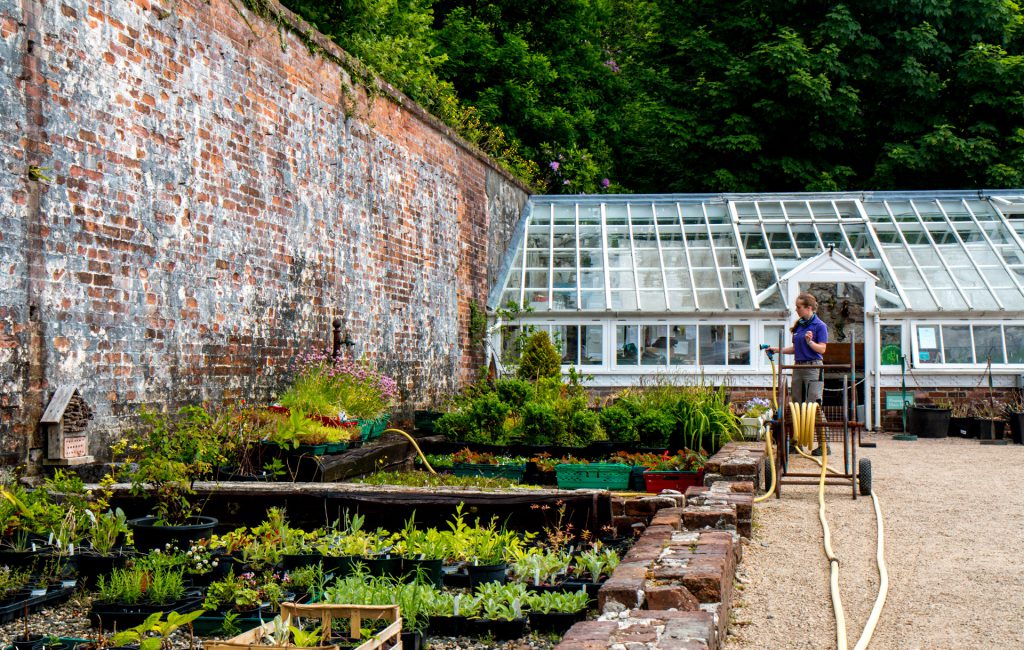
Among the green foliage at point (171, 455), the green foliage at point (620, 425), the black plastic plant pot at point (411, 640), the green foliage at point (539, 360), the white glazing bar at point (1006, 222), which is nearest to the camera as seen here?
the black plastic plant pot at point (411, 640)

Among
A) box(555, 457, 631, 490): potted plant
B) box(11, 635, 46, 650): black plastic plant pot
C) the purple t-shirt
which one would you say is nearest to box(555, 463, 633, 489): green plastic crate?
box(555, 457, 631, 490): potted plant

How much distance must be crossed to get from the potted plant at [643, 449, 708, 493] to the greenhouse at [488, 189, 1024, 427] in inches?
316

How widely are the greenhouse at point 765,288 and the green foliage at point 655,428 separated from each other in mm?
6723

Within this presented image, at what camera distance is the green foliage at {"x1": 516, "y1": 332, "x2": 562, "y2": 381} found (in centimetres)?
1542

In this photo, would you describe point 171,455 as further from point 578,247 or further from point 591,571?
point 578,247

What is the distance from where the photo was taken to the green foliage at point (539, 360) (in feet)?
50.6

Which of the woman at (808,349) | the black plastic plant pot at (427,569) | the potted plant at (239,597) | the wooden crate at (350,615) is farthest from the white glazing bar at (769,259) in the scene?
the wooden crate at (350,615)

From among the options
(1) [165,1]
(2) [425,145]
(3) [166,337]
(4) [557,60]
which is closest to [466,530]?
(3) [166,337]

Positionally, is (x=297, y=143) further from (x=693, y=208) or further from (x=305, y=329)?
(x=693, y=208)

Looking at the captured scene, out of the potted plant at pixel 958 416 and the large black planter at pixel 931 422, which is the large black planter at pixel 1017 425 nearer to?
the potted plant at pixel 958 416

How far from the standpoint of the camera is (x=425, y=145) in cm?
1420

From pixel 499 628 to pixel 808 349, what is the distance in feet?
20.7

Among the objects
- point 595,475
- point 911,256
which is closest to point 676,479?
point 595,475

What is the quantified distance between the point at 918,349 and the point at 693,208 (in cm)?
512
